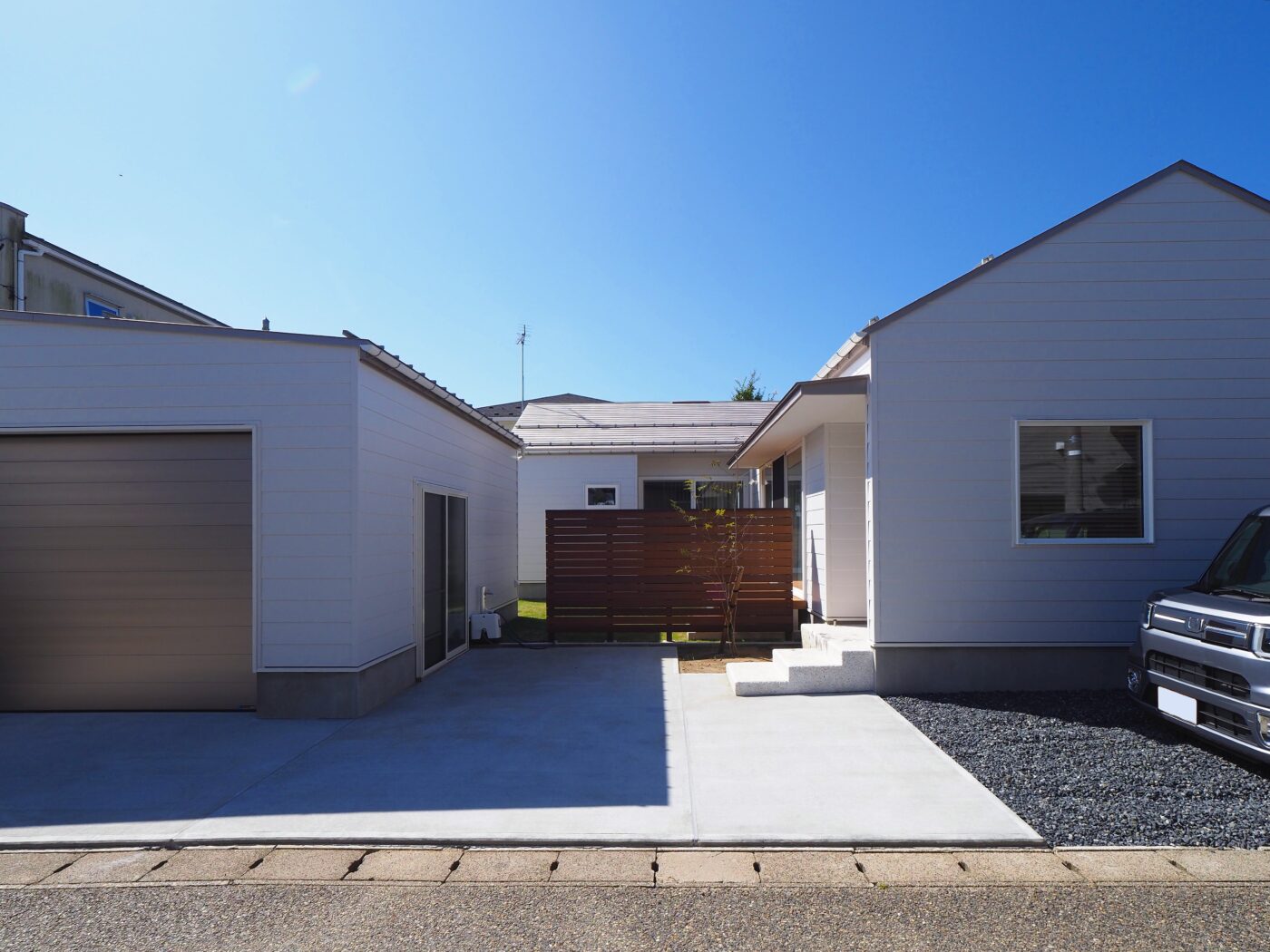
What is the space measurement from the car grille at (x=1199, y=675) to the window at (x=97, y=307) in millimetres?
14102

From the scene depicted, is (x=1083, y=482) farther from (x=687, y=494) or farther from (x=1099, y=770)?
(x=687, y=494)

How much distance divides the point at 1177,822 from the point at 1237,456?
14.2ft

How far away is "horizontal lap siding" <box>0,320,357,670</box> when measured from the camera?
6.43m

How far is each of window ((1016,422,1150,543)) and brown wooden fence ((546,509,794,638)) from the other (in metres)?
3.46

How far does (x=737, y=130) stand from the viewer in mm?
9477

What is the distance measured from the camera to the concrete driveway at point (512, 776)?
4.04 m

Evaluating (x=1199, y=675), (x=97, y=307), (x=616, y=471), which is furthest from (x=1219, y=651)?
(x=97, y=307)

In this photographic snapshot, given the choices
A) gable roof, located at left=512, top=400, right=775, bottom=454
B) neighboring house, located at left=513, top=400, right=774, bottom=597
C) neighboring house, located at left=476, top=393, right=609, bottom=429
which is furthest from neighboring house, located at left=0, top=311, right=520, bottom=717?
neighboring house, located at left=476, top=393, right=609, bottom=429

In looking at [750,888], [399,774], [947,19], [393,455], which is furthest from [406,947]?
[947,19]

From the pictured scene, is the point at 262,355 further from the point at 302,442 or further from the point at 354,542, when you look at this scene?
the point at 354,542

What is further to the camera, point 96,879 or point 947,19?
point 947,19

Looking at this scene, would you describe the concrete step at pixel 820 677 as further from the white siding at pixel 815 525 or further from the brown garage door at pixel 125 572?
the brown garage door at pixel 125 572

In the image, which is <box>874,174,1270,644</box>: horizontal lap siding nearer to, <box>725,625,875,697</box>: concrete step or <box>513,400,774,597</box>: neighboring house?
<box>725,625,875,697</box>: concrete step

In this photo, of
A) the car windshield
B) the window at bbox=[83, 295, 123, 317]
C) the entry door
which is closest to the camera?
the car windshield
